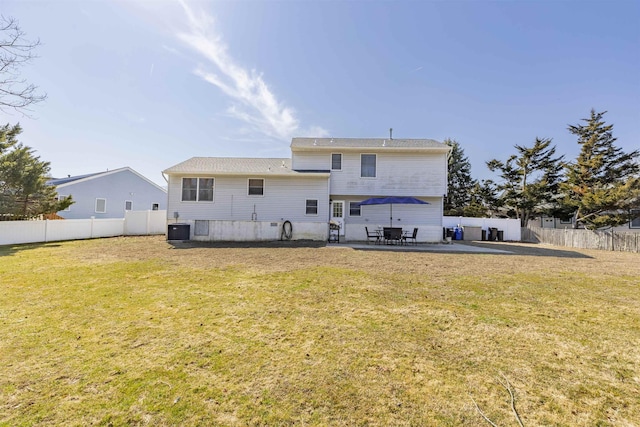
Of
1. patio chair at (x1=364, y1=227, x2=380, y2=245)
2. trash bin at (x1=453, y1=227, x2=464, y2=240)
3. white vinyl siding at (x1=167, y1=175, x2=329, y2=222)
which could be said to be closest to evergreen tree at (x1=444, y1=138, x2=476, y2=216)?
trash bin at (x1=453, y1=227, x2=464, y2=240)

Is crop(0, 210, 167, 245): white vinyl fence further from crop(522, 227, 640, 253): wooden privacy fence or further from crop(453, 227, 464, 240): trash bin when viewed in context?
crop(522, 227, 640, 253): wooden privacy fence

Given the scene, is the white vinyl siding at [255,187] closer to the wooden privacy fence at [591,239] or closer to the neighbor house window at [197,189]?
the neighbor house window at [197,189]

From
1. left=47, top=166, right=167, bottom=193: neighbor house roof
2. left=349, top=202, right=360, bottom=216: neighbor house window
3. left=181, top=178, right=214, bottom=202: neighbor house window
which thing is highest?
left=47, top=166, right=167, bottom=193: neighbor house roof

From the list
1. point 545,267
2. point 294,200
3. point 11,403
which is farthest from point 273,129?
point 11,403

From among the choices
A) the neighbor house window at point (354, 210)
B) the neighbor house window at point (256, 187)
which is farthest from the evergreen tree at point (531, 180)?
the neighbor house window at point (256, 187)

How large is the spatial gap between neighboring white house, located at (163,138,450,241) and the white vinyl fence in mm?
3960

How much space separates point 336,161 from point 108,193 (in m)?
20.0

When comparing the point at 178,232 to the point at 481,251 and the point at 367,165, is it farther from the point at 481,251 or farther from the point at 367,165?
the point at 481,251

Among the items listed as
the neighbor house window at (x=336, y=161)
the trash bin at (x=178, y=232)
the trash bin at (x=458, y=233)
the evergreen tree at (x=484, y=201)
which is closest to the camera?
the trash bin at (x=178, y=232)

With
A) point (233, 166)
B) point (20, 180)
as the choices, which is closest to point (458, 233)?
point (233, 166)

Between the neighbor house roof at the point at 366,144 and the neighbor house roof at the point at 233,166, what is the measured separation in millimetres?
1581

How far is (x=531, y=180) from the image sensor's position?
2581cm

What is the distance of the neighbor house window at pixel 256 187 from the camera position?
15.2 metres

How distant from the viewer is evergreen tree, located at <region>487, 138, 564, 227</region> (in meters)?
24.6
